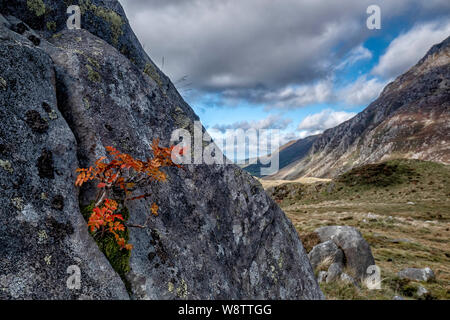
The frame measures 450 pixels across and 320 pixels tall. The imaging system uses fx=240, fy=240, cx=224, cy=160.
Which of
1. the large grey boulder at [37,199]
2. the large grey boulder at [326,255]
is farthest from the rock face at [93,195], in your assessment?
the large grey boulder at [326,255]

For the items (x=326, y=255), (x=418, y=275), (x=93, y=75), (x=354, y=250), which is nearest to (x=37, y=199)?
(x=93, y=75)

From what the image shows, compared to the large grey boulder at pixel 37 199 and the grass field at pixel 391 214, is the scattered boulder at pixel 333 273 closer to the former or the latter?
the grass field at pixel 391 214

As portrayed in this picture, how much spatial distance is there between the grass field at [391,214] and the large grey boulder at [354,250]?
1.64 metres

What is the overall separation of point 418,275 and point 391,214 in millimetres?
37486

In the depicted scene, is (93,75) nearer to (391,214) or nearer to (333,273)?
(333,273)

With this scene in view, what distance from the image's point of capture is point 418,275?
1922cm

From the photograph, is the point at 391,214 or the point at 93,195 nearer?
the point at 93,195

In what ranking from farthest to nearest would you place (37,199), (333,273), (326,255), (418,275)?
(418,275), (326,255), (333,273), (37,199)

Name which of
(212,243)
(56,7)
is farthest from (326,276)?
(56,7)

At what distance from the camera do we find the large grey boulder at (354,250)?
666 inches

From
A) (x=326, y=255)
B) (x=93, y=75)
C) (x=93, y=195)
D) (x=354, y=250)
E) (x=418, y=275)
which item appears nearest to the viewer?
(x=93, y=195)

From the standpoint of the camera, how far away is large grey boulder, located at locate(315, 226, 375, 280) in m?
16.9

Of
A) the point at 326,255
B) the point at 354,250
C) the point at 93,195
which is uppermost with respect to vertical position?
the point at 93,195
